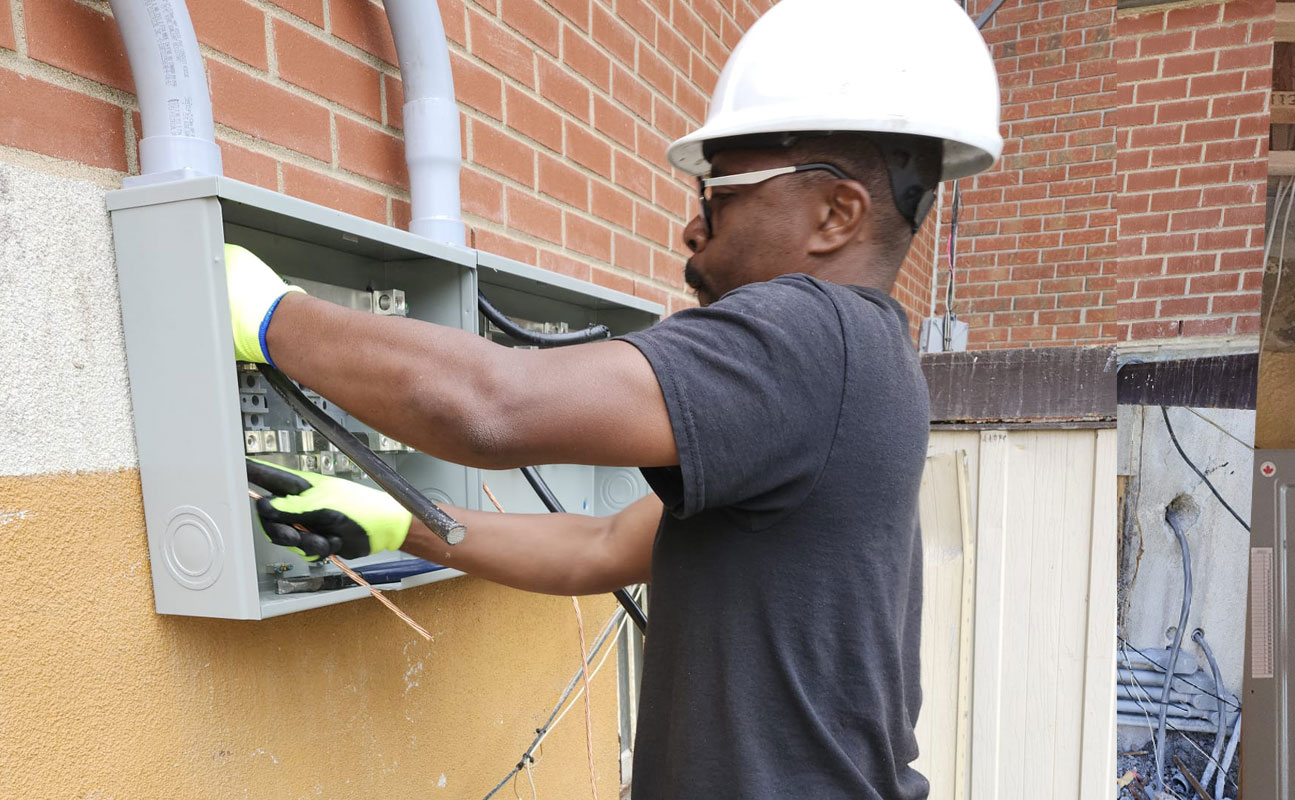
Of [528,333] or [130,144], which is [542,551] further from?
[130,144]

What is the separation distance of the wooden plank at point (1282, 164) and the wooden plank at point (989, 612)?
1.32m

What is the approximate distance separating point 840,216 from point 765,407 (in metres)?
0.40

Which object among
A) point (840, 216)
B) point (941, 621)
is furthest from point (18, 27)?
point (941, 621)

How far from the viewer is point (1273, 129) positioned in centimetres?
162

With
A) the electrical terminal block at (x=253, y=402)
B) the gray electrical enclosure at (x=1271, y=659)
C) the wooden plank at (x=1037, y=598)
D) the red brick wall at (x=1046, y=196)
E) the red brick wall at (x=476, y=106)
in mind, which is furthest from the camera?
the red brick wall at (x=1046, y=196)

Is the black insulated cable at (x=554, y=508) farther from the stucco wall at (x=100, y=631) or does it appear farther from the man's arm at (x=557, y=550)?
the stucco wall at (x=100, y=631)

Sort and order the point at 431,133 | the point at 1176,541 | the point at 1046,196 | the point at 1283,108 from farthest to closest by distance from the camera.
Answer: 1. the point at 1046,196
2. the point at 1176,541
3. the point at 1283,108
4. the point at 431,133

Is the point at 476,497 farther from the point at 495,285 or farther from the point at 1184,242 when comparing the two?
the point at 1184,242

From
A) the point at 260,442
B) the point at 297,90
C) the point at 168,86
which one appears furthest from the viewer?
the point at 297,90

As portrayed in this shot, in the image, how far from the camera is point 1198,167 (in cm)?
420

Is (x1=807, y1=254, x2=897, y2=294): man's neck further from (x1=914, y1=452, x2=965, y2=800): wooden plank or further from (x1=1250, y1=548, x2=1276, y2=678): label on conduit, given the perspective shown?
(x1=914, y1=452, x2=965, y2=800): wooden plank

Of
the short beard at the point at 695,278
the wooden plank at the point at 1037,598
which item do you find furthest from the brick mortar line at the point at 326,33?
the wooden plank at the point at 1037,598

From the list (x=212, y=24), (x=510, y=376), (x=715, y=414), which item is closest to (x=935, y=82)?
(x=715, y=414)

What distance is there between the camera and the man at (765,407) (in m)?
0.89
